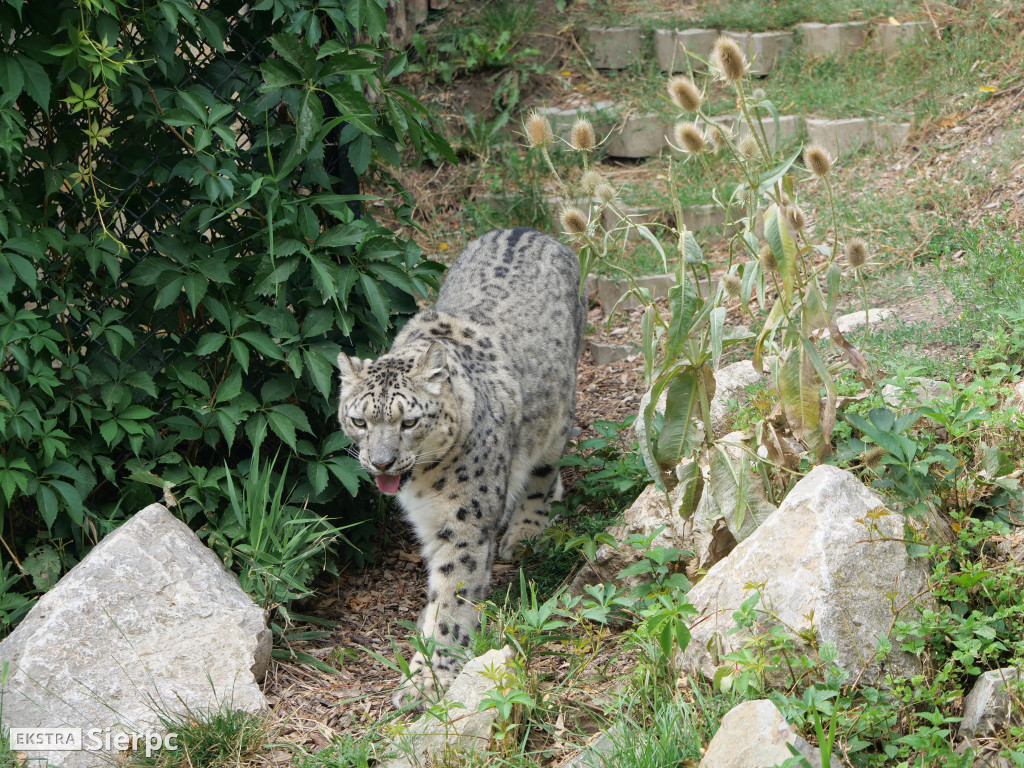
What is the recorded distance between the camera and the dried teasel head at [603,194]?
→ 398 centimetres

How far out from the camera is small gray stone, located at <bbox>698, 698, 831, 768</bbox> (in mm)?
3094

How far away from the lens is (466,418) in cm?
492

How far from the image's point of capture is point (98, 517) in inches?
199

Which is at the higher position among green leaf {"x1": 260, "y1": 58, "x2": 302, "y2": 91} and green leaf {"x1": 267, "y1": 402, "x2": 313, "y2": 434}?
green leaf {"x1": 260, "y1": 58, "x2": 302, "y2": 91}

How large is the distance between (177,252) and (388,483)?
5.27ft

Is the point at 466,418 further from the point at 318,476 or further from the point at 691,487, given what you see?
the point at 691,487

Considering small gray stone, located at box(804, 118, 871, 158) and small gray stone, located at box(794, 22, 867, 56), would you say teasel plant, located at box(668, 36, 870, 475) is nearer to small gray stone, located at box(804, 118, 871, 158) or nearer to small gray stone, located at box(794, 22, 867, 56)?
small gray stone, located at box(804, 118, 871, 158)

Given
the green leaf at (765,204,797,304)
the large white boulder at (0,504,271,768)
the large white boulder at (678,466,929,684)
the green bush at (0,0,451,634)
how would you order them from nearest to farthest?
1. the large white boulder at (678,466,929,684)
2. the green leaf at (765,204,797,304)
3. the large white boulder at (0,504,271,768)
4. the green bush at (0,0,451,634)

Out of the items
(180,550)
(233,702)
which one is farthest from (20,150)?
(233,702)

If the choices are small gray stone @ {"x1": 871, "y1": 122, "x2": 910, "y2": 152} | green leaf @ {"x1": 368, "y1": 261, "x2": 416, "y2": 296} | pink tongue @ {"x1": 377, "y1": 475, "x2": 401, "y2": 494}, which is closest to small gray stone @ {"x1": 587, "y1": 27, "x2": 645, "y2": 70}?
small gray stone @ {"x1": 871, "y1": 122, "x2": 910, "y2": 152}

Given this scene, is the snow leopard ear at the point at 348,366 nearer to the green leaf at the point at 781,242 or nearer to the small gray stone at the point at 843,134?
the green leaf at the point at 781,242

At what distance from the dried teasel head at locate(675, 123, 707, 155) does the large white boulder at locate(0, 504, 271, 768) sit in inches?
112

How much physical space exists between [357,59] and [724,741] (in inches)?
140

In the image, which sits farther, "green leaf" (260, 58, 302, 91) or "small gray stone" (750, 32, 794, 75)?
"small gray stone" (750, 32, 794, 75)
